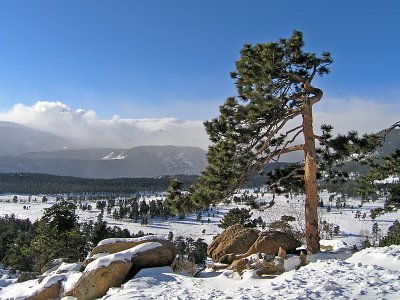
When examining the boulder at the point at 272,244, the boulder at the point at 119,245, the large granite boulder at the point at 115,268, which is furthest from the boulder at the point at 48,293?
the boulder at the point at 272,244

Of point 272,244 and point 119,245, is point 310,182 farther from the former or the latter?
point 119,245

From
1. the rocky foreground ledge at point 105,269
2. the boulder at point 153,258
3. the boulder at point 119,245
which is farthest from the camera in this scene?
the boulder at point 119,245

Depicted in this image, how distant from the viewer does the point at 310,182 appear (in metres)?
19.0

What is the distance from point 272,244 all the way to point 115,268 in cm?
774

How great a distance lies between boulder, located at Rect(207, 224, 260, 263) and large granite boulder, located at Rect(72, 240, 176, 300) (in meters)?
2.92

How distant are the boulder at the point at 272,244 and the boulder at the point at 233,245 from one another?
1052 mm

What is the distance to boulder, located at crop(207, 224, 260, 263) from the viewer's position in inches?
813

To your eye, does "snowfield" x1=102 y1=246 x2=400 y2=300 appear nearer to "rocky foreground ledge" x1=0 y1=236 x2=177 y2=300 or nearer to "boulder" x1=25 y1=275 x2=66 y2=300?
"rocky foreground ledge" x1=0 y1=236 x2=177 y2=300

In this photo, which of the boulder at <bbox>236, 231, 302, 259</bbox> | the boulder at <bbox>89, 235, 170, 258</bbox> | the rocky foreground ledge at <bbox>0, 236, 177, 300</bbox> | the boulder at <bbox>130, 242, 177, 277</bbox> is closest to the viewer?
the rocky foreground ledge at <bbox>0, 236, 177, 300</bbox>

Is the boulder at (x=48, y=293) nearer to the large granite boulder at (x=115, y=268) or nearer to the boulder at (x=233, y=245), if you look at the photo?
the large granite boulder at (x=115, y=268)

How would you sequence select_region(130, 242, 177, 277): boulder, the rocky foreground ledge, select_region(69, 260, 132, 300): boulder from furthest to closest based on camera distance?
select_region(130, 242, 177, 277): boulder → the rocky foreground ledge → select_region(69, 260, 132, 300): boulder

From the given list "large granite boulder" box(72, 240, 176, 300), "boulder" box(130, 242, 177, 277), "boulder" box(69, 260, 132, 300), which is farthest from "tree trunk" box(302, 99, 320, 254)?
"boulder" box(69, 260, 132, 300)

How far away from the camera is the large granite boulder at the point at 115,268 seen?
56.3 ft

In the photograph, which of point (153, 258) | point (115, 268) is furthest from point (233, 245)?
point (115, 268)
